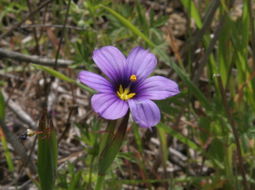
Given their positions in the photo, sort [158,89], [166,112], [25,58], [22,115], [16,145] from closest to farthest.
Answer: [158,89] → [16,145] → [166,112] → [25,58] → [22,115]

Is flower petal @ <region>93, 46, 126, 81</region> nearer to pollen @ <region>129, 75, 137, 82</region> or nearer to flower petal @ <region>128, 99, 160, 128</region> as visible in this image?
pollen @ <region>129, 75, 137, 82</region>

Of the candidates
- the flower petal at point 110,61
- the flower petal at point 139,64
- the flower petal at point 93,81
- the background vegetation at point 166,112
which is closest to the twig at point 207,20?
the background vegetation at point 166,112

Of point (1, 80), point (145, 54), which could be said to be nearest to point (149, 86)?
point (145, 54)

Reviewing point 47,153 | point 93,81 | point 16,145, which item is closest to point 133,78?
point 93,81

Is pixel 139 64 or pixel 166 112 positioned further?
pixel 166 112

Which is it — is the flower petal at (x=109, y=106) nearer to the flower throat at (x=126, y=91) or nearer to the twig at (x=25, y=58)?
the flower throat at (x=126, y=91)

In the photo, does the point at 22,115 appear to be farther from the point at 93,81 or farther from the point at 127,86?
the point at 93,81
